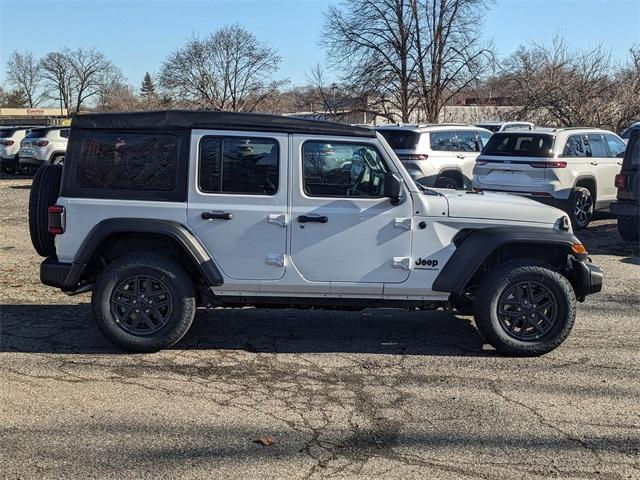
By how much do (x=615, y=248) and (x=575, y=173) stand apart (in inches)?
63.5

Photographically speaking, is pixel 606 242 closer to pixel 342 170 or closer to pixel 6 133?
pixel 342 170

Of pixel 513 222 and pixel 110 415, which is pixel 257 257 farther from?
pixel 513 222

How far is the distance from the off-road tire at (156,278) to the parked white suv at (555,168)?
7.76m

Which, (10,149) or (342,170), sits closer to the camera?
(342,170)

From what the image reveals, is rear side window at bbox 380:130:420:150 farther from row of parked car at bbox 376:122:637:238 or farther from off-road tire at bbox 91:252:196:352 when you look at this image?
off-road tire at bbox 91:252:196:352

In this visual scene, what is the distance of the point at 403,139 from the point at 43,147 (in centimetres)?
1381

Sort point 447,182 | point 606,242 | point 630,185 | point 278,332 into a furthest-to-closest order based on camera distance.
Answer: point 447,182 < point 606,242 < point 630,185 < point 278,332

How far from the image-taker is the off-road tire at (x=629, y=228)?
10914mm

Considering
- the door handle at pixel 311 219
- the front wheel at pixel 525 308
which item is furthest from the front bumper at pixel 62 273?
the front wheel at pixel 525 308

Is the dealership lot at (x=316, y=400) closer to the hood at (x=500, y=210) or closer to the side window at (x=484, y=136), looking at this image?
the hood at (x=500, y=210)

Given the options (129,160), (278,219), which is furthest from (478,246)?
(129,160)

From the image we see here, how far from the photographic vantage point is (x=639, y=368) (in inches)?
214

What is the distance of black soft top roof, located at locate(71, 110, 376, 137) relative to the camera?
18.4 ft

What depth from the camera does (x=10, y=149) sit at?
26.4 m
